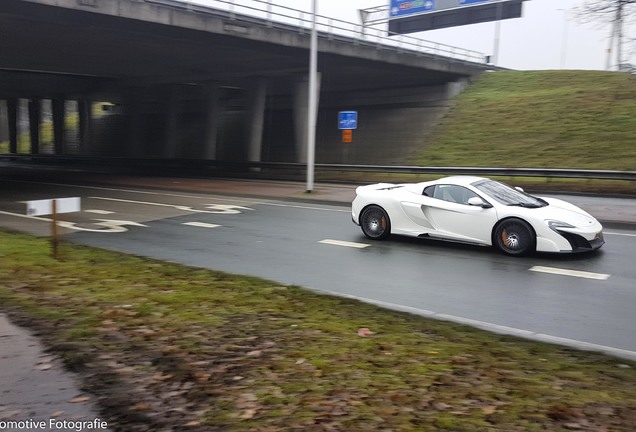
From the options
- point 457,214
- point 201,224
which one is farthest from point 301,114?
point 457,214

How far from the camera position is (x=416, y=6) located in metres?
43.0

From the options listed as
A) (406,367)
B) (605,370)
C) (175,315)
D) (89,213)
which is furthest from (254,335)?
(89,213)

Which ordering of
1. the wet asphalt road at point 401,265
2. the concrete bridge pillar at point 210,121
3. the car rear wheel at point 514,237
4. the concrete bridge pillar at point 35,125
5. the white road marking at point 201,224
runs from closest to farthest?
the wet asphalt road at point 401,265 → the car rear wheel at point 514,237 → the white road marking at point 201,224 → the concrete bridge pillar at point 210,121 → the concrete bridge pillar at point 35,125

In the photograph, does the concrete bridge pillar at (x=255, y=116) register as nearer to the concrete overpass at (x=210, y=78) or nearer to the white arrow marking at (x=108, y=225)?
the concrete overpass at (x=210, y=78)

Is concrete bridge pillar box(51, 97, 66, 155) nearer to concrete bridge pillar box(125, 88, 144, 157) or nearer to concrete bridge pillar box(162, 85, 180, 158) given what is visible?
concrete bridge pillar box(125, 88, 144, 157)

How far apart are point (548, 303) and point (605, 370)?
2533 mm

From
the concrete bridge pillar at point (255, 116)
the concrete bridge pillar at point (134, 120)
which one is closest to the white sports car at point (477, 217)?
the concrete bridge pillar at point (255, 116)

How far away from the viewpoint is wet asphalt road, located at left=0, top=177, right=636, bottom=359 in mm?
6238

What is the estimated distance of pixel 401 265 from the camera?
9016 mm

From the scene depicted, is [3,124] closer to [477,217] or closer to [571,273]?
[477,217]

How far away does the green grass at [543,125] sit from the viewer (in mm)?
25672

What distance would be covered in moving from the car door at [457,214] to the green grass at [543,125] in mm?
15830

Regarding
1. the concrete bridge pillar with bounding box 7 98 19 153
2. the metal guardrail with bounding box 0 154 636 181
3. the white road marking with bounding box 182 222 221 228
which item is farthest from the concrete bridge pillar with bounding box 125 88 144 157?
the white road marking with bounding box 182 222 221 228

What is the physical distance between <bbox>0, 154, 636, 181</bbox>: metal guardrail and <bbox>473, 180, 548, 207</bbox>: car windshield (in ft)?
36.9
